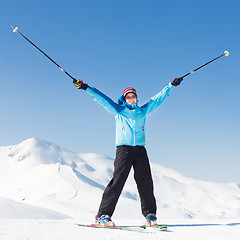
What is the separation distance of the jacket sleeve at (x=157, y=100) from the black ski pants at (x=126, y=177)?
0.79 metres

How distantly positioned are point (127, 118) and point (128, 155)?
0.72 meters

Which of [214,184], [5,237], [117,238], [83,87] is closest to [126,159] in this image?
[83,87]

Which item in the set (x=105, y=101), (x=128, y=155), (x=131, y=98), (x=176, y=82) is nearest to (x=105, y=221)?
(x=128, y=155)

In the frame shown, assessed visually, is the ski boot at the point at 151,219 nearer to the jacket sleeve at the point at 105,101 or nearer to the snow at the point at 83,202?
the snow at the point at 83,202

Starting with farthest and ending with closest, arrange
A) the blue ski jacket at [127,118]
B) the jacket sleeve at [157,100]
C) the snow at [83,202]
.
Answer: the jacket sleeve at [157,100]
the blue ski jacket at [127,118]
the snow at [83,202]

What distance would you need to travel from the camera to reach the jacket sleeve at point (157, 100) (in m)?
6.32

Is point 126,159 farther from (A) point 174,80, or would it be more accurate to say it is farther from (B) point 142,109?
(A) point 174,80

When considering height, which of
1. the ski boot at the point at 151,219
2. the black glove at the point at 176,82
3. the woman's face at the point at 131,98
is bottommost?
the ski boot at the point at 151,219

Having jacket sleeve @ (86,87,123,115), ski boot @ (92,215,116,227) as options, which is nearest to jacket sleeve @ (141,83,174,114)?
jacket sleeve @ (86,87,123,115)

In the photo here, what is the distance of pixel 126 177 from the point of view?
595 cm

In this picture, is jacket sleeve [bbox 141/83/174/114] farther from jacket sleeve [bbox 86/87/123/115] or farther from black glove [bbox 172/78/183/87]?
jacket sleeve [bbox 86/87/123/115]

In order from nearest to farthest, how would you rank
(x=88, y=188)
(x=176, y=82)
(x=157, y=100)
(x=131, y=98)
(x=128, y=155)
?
(x=128, y=155) < (x=131, y=98) < (x=157, y=100) < (x=176, y=82) < (x=88, y=188)

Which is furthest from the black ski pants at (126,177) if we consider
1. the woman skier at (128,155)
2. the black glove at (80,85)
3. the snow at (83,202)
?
the black glove at (80,85)

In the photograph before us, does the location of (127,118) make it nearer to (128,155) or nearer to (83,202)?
(128,155)
